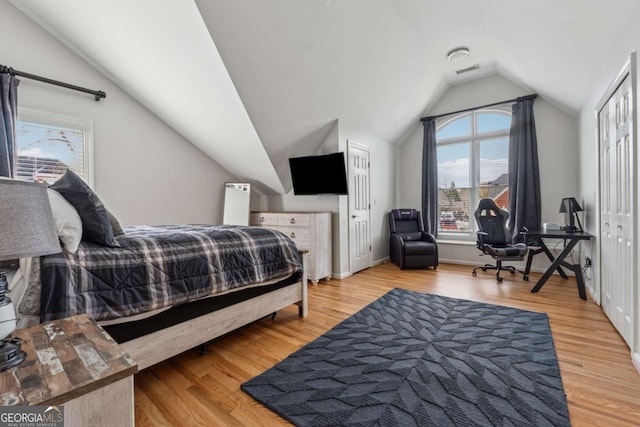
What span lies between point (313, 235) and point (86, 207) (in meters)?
2.56

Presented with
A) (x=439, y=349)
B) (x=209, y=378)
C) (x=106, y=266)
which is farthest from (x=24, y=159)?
(x=439, y=349)

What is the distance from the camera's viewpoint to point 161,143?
3.87 m

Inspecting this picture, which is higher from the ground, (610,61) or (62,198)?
(610,61)

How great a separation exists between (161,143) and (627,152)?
4.71m

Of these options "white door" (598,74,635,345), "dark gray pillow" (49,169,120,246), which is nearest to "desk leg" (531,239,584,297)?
"white door" (598,74,635,345)

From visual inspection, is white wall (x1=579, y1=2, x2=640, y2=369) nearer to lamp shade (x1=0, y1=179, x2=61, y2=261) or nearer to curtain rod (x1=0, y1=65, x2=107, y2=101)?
lamp shade (x1=0, y1=179, x2=61, y2=261)

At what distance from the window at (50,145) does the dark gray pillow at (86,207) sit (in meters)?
2.15

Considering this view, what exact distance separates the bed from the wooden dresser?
1.34 metres

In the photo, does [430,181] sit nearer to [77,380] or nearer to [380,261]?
[380,261]

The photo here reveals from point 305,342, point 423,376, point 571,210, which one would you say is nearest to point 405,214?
point 571,210

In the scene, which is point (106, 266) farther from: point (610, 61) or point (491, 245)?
point (491, 245)

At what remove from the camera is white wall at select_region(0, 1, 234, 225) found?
9.42 feet

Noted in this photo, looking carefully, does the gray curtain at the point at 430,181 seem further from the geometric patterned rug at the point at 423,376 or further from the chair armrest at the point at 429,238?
the geometric patterned rug at the point at 423,376

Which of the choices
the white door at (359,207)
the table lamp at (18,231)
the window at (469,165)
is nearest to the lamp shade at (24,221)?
the table lamp at (18,231)
